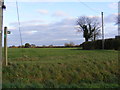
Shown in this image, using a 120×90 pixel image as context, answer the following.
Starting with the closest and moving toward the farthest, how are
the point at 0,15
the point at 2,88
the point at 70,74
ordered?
the point at 0,15
the point at 2,88
the point at 70,74

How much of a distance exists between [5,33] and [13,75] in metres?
2.16

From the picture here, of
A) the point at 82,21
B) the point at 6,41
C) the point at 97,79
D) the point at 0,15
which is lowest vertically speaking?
the point at 97,79

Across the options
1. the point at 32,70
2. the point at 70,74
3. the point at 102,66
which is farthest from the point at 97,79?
the point at 32,70

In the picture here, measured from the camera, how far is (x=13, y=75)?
11055 mm

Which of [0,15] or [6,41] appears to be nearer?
[0,15]

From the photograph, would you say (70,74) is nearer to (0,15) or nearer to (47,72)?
(47,72)

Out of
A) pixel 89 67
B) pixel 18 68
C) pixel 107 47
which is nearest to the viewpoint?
pixel 18 68

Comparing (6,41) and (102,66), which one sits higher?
(6,41)

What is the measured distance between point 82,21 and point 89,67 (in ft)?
197

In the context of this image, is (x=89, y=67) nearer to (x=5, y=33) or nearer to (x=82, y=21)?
(x=5, y=33)

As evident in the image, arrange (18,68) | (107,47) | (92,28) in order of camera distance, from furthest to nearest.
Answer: (92,28)
(107,47)
(18,68)

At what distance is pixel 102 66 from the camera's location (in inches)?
602

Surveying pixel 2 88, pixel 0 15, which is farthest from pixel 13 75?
pixel 0 15

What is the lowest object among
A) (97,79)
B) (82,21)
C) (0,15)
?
(97,79)
